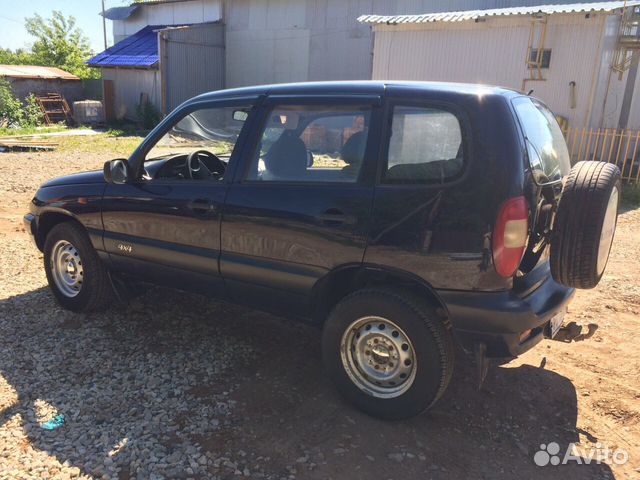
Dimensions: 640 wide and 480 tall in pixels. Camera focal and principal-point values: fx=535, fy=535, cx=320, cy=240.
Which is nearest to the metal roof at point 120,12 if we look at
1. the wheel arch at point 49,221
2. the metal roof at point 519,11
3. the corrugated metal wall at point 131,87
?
the corrugated metal wall at point 131,87

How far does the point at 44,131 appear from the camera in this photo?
22094mm

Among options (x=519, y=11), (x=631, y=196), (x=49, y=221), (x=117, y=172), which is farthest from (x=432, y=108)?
(x=519, y=11)

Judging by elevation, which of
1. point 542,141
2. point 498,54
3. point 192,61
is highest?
point 192,61

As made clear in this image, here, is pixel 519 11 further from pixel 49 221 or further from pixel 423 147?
pixel 49 221

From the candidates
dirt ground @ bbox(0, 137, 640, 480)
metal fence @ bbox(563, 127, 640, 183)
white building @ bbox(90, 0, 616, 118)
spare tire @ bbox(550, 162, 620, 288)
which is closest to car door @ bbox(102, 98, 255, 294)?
dirt ground @ bbox(0, 137, 640, 480)

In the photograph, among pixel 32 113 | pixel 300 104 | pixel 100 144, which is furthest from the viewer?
pixel 32 113

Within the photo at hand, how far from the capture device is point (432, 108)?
2.96 m

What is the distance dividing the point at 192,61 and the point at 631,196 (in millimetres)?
17812

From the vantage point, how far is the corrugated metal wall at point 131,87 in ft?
76.5

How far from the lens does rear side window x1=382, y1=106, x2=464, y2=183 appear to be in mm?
2865

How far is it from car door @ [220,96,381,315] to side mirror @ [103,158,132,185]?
983 millimetres

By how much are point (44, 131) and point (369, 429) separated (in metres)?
23.0

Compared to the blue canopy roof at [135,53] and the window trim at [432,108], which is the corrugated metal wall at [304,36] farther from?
the window trim at [432,108]

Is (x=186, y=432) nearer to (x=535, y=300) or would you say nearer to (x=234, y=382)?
(x=234, y=382)
